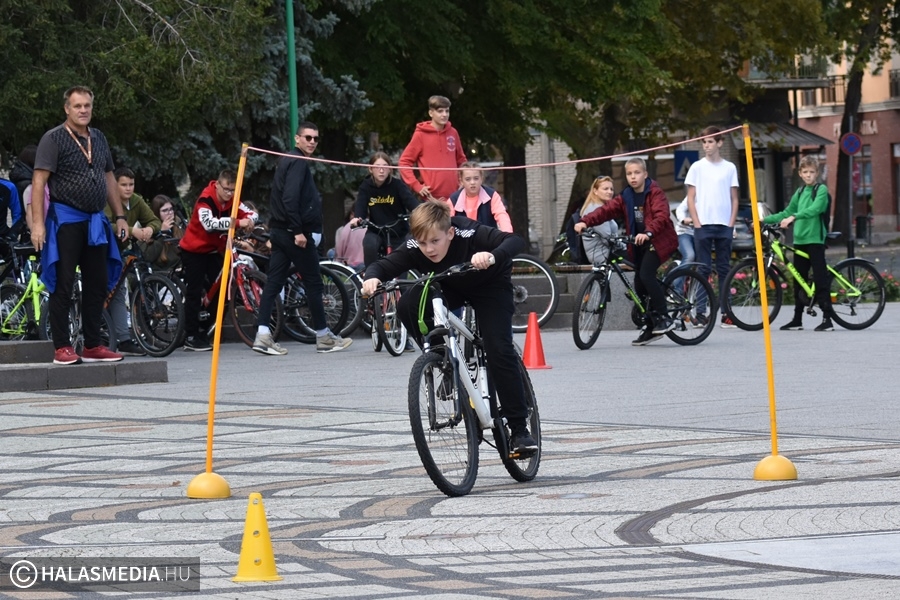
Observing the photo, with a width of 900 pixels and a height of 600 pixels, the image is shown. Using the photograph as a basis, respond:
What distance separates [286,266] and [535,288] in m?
3.72

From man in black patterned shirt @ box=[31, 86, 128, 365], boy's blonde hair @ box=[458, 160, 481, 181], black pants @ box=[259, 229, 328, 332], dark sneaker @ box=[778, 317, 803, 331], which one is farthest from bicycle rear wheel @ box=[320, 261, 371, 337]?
dark sneaker @ box=[778, 317, 803, 331]

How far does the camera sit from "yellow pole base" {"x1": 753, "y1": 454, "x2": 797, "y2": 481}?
814 cm

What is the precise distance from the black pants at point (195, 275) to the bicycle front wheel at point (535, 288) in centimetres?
340

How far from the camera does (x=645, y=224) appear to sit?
16312 millimetres

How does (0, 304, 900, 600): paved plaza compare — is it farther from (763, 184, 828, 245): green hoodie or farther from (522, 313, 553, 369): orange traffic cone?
(763, 184, 828, 245): green hoodie

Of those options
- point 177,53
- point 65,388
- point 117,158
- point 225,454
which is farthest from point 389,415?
point 117,158

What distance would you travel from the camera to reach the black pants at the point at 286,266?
53.0 ft

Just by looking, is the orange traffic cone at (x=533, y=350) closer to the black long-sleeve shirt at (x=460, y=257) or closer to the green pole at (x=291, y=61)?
the black long-sleeve shirt at (x=460, y=257)

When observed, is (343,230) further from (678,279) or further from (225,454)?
(225,454)

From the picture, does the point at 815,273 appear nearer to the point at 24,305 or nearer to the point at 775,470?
the point at 24,305

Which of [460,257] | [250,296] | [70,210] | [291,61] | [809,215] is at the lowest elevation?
[250,296]

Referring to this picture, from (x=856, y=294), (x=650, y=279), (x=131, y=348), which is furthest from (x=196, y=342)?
(x=856, y=294)

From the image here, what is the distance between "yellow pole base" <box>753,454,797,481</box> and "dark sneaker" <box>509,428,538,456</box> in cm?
106

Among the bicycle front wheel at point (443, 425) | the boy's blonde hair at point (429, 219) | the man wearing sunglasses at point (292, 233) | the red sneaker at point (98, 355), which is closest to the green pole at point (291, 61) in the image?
the man wearing sunglasses at point (292, 233)
